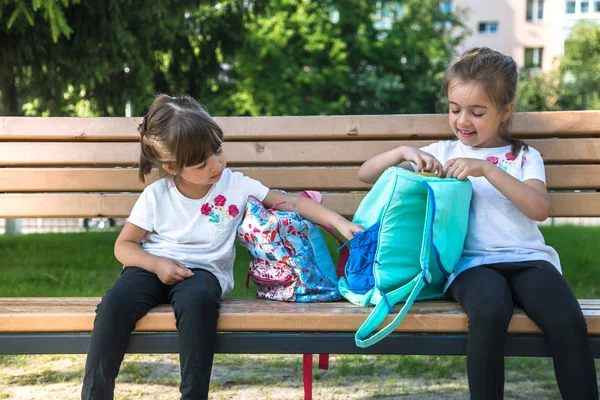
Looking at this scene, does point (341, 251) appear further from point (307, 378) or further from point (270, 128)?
point (270, 128)

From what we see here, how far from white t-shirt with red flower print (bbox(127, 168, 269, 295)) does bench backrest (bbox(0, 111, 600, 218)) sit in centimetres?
41

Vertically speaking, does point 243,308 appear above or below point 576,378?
above

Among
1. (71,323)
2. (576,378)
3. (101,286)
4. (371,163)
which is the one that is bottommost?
(101,286)

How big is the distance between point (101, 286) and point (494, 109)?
341cm

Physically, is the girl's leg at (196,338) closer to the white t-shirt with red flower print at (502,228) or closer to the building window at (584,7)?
the white t-shirt with red flower print at (502,228)

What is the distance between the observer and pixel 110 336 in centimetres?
245

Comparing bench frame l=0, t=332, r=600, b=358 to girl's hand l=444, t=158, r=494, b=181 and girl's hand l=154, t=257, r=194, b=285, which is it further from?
girl's hand l=444, t=158, r=494, b=181

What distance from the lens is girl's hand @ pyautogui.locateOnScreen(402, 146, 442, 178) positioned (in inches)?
111

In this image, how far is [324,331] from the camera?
2492 millimetres

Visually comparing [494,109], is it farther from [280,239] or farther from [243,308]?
[243,308]

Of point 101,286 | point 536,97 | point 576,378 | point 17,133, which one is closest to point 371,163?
point 576,378

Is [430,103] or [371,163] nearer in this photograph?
[371,163]

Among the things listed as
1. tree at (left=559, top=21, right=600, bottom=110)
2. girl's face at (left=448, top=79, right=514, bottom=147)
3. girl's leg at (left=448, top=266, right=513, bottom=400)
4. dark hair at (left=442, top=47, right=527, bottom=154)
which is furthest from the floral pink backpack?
tree at (left=559, top=21, right=600, bottom=110)

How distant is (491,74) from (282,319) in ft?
3.82
